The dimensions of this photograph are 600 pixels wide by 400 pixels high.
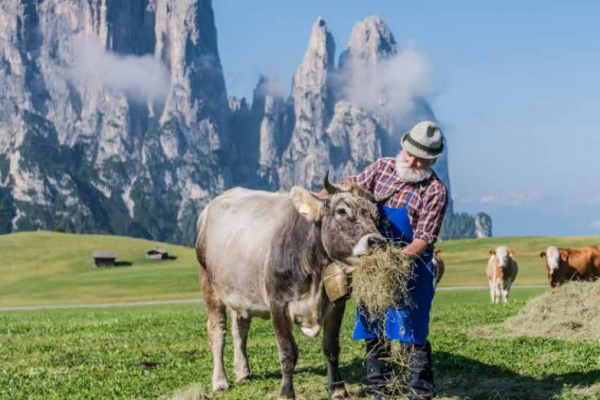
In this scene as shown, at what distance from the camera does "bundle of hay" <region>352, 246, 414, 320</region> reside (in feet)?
26.7

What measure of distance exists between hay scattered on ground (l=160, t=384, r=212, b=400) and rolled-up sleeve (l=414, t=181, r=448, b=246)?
3.55 meters

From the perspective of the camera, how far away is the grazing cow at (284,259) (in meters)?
8.64

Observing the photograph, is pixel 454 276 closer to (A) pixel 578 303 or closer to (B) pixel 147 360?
(A) pixel 578 303

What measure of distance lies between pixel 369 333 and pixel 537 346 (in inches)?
231

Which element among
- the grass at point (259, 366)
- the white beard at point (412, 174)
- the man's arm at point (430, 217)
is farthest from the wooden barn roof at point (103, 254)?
the man's arm at point (430, 217)

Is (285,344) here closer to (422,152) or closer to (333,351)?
(333,351)

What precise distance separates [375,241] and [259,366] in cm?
527

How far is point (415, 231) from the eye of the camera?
8.88 meters

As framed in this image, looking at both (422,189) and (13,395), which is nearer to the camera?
(422,189)

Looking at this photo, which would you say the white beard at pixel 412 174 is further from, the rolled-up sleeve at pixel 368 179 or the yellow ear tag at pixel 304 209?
the yellow ear tag at pixel 304 209

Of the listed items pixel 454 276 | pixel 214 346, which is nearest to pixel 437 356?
pixel 214 346

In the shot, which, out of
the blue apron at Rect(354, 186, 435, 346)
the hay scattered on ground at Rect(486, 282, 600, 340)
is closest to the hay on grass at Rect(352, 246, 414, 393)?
the blue apron at Rect(354, 186, 435, 346)

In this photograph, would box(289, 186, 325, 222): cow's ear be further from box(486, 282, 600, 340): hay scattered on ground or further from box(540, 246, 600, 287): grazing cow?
box(540, 246, 600, 287): grazing cow

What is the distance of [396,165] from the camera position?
910 centimetres
